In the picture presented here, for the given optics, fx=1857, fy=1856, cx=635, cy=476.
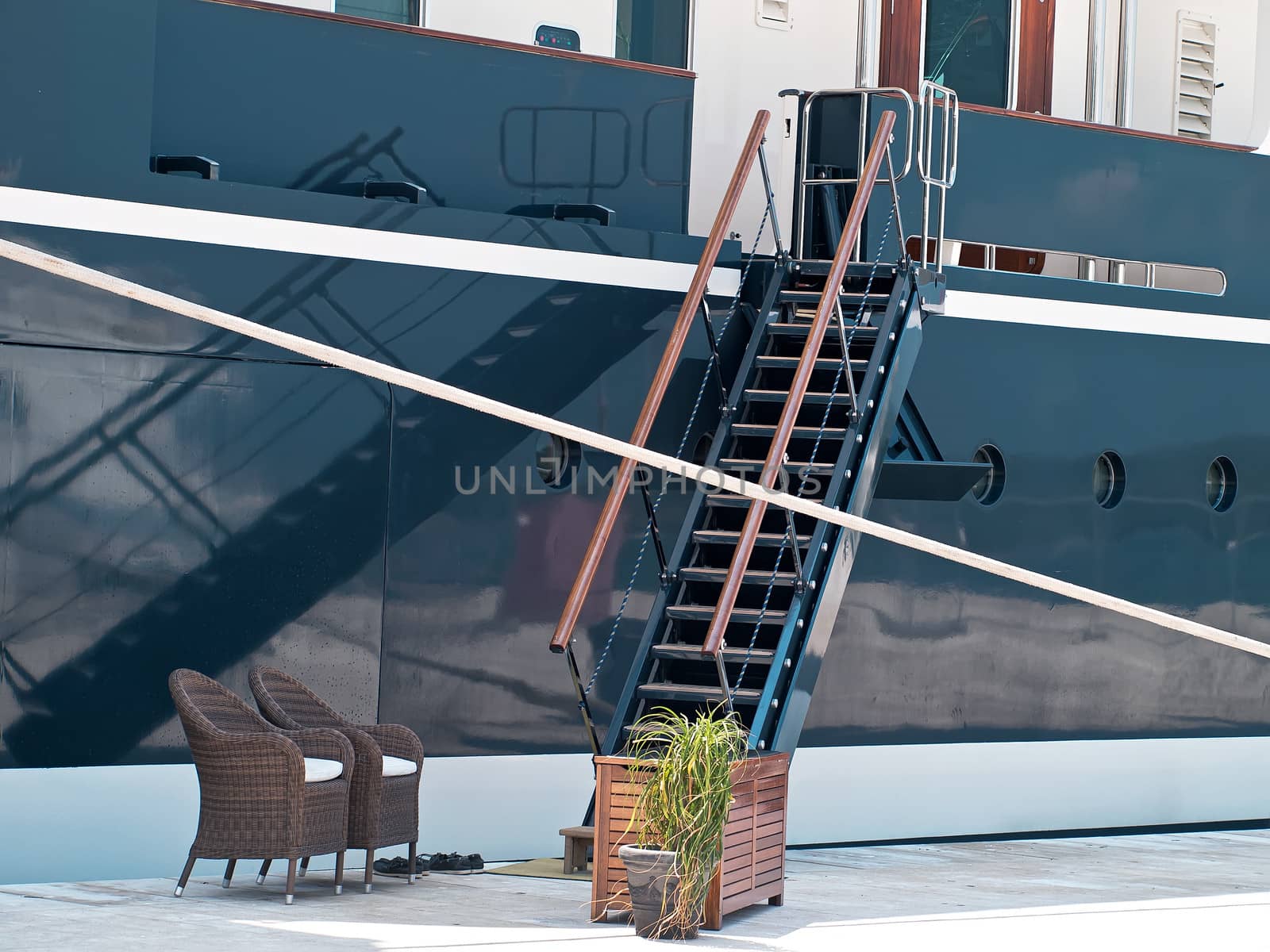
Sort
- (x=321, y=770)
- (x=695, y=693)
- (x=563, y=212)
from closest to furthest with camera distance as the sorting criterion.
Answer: (x=321, y=770), (x=695, y=693), (x=563, y=212)

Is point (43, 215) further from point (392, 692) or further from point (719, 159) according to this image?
point (719, 159)

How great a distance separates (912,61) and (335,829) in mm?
5115

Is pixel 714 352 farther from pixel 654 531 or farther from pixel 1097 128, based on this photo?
pixel 1097 128

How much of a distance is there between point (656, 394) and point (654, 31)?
2.54 metres

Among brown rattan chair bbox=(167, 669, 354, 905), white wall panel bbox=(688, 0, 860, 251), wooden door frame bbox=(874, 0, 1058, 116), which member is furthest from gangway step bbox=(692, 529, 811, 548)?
wooden door frame bbox=(874, 0, 1058, 116)

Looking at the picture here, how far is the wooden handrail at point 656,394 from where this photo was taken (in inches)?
248

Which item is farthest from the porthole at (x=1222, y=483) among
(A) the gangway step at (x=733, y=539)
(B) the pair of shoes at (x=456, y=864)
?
(B) the pair of shoes at (x=456, y=864)

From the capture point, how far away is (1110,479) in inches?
344

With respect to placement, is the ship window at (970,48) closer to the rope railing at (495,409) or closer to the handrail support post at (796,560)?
the handrail support post at (796,560)

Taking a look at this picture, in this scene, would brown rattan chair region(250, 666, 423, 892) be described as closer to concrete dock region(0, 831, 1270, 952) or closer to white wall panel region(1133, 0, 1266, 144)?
concrete dock region(0, 831, 1270, 952)

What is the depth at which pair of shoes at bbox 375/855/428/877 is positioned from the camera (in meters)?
6.58

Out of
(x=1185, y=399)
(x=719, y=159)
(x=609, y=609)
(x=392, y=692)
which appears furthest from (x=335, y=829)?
(x=1185, y=399)

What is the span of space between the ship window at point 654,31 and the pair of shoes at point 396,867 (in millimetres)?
3785

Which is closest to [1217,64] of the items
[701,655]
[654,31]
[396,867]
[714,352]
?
[654,31]
